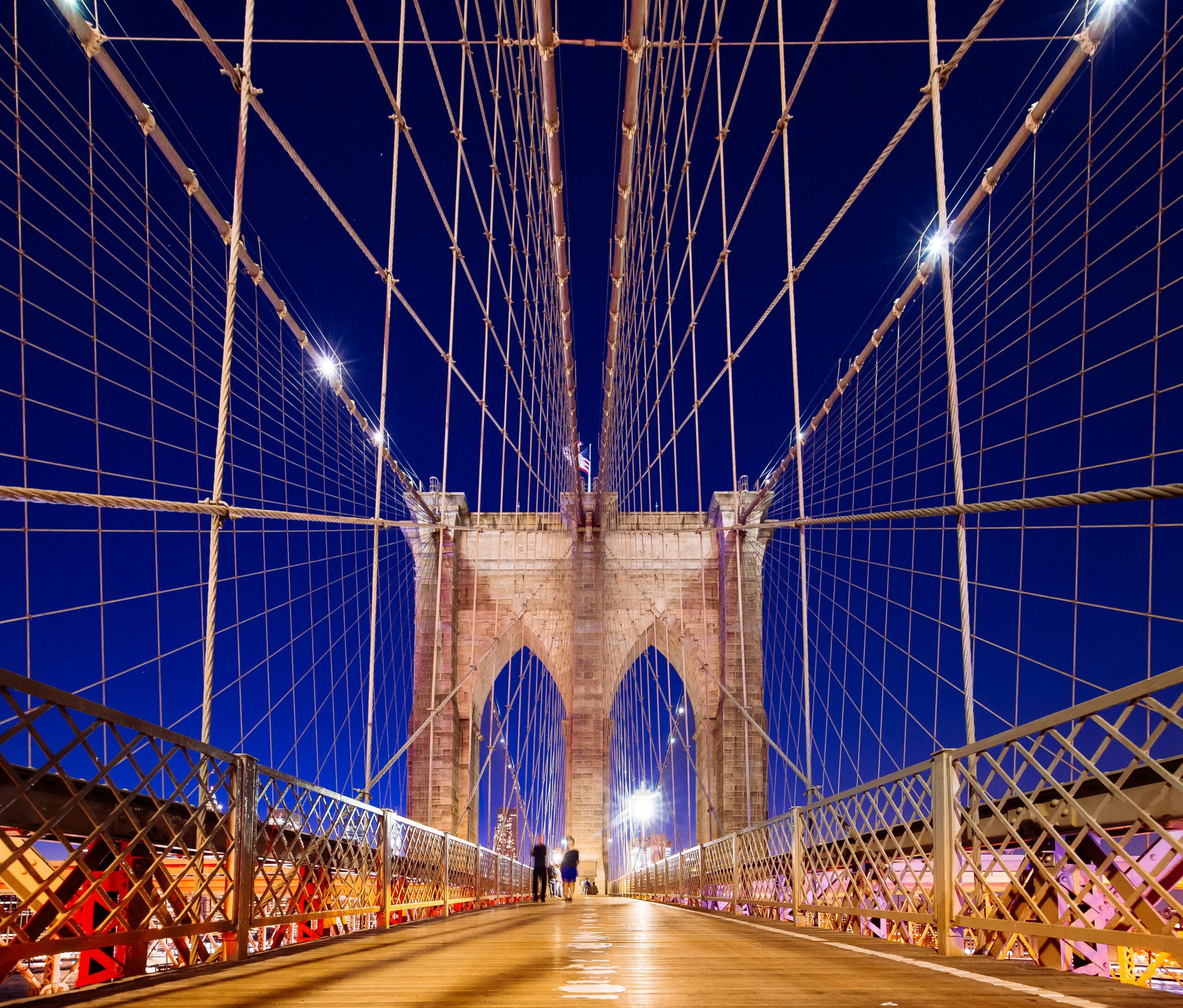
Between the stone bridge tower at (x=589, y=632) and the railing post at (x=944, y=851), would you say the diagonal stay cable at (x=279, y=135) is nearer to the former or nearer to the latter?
the railing post at (x=944, y=851)

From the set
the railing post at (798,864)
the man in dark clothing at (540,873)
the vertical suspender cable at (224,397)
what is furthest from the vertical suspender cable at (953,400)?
the man in dark clothing at (540,873)

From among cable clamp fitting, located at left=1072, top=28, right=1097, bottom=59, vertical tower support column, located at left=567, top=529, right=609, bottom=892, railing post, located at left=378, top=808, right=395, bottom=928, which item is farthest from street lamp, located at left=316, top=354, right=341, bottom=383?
vertical tower support column, located at left=567, top=529, right=609, bottom=892

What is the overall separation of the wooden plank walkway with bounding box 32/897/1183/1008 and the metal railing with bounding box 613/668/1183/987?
19cm

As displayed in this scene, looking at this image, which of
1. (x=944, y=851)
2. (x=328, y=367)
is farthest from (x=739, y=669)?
(x=944, y=851)

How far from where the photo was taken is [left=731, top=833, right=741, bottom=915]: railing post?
28.7ft

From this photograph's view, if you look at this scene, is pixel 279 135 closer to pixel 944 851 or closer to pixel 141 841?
pixel 141 841

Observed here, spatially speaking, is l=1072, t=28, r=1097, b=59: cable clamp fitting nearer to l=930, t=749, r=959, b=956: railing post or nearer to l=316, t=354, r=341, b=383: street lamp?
l=930, t=749, r=959, b=956: railing post

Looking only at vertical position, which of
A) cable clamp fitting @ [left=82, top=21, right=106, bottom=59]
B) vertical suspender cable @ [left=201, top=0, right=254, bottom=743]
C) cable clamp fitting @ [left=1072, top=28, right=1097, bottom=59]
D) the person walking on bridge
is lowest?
the person walking on bridge

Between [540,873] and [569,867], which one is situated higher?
[569,867]

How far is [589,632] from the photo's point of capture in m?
18.3

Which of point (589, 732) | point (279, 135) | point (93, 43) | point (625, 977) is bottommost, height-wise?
point (625, 977)

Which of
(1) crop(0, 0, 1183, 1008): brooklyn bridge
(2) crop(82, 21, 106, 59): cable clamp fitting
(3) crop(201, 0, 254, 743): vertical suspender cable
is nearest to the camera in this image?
(1) crop(0, 0, 1183, 1008): brooklyn bridge

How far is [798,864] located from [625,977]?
12.3ft

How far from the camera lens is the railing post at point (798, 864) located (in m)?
5.92
